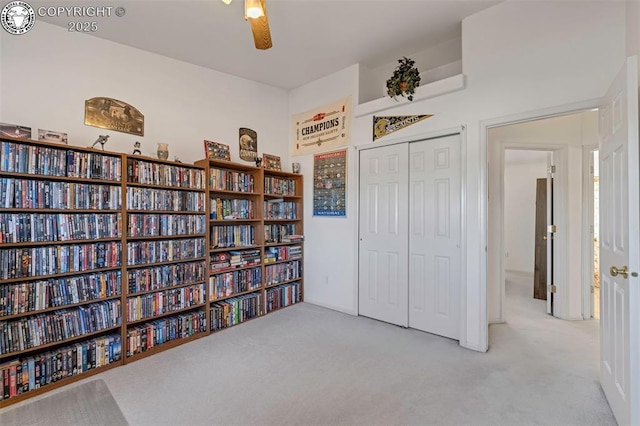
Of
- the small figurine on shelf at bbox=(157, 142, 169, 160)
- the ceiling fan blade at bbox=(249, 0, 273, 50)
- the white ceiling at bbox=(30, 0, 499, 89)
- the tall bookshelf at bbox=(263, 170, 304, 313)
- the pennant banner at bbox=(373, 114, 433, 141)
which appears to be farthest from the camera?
the tall bookshelf at bbox=(263, 170, 304, 313)

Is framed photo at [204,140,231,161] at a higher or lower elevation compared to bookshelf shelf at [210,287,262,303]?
higher

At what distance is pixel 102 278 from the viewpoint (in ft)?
8.07

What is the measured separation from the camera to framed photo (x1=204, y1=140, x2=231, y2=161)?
350 cm

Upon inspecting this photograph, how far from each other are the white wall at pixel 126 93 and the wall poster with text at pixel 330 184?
800 millimetres

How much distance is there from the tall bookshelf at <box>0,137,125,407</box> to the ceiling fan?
1649 millimetres

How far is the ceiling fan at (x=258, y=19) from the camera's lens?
1.57 meters

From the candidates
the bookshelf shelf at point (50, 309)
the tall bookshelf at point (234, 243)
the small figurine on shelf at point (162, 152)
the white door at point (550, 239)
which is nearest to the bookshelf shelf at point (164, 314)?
the tall bookshelf at point (234, 243)

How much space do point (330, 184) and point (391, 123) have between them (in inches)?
42.0

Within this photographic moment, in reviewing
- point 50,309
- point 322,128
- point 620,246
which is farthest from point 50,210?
point 620,246

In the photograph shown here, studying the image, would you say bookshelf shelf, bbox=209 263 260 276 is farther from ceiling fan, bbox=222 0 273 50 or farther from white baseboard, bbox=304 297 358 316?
ceiling fan, bbox=222 0 273 50

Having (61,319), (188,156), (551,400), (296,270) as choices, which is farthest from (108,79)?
(551,400)

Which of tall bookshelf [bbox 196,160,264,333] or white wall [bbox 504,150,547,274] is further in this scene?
white wall [bbox 504,150,547,274]

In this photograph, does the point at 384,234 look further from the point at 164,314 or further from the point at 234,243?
the point at 164,314

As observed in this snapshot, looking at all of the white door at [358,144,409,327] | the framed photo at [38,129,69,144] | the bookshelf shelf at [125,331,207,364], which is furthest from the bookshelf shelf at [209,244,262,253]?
the framed photo at [38,129,69,144]
